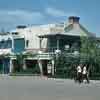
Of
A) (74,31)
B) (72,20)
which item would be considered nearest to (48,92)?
(74,31)

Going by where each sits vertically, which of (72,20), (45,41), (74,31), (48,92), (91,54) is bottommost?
(48,92)

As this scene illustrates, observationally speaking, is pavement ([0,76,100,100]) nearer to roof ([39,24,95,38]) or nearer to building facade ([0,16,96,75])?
building facade ([0,16,96,75])

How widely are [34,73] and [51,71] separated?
359cm

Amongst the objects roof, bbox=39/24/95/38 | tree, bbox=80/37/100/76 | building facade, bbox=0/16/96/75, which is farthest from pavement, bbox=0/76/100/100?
roof, bbox=39/24/95/38

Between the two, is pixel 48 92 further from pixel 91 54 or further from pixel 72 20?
pixel 72 20

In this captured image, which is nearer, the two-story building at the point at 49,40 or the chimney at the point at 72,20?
the two-story building at the point at 49,40

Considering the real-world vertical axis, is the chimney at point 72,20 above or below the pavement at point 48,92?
above

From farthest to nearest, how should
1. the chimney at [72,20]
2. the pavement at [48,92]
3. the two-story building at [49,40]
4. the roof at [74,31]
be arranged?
the chimney at [72,20] < the roof at [74,31] < the two-story building at [49,40] < the pavement at [48,92]

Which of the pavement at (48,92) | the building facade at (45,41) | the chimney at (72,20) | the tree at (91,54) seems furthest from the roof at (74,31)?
the pavement at (48,92)

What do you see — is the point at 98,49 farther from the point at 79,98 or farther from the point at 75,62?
the point at 79,98

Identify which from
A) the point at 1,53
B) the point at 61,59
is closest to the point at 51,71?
the point at 61,59

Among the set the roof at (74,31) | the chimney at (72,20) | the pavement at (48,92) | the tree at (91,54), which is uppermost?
the chimney at (72,20)

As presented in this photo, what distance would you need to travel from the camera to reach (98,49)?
2282 inches

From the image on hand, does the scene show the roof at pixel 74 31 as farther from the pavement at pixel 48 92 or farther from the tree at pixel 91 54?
the pavement at pixel 48 92
